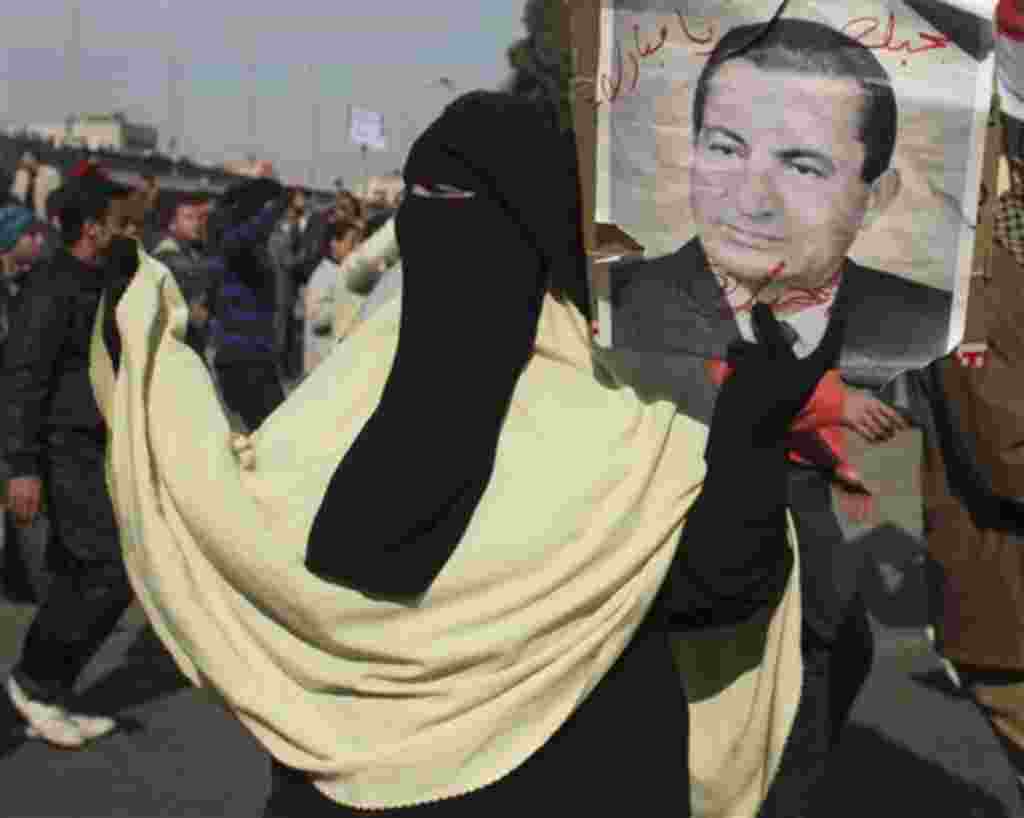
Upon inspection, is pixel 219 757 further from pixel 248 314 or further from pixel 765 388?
pixel 248 314

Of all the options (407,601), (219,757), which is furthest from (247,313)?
(407,601)

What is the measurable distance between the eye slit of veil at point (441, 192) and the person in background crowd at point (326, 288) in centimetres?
760

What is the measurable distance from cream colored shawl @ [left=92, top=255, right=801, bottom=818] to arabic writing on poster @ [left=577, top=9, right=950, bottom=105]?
0.32m

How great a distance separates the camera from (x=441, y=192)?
2.59 meters

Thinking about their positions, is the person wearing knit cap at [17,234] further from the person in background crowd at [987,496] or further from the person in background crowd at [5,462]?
the person in background crowd at [987,496]

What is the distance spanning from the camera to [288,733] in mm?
2549

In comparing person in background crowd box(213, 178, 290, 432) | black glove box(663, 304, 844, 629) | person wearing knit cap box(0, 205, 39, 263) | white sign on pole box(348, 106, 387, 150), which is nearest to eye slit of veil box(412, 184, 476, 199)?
black glove box(663, 304, 844, 629)

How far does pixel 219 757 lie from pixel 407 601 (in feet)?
11.0

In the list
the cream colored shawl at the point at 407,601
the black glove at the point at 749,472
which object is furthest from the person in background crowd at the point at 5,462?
the black glove at the point at 749,472

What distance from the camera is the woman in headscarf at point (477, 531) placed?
246cm

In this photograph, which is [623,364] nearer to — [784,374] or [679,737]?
[784,374]

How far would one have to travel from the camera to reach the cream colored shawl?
246 centimetres

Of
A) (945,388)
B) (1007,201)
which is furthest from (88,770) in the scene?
(1007,201)

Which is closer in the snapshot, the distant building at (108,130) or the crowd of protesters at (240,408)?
the crowd of protesters at (240,408)
